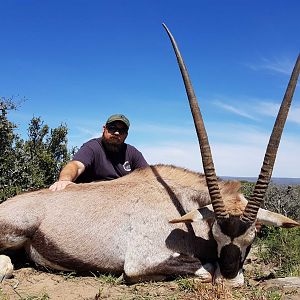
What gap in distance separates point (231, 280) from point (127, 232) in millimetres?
1315

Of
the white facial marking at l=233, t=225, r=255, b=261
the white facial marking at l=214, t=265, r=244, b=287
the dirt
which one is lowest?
the dirt

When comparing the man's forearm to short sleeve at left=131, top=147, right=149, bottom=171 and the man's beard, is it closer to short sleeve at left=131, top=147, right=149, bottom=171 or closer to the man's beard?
the man's beard

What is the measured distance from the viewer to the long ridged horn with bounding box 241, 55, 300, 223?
5.09 metres

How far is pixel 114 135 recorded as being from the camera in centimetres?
752

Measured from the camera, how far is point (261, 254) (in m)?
6.85

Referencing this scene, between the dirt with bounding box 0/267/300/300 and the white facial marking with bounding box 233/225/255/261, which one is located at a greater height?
the white facial marking with bounding box 233/225/255/261

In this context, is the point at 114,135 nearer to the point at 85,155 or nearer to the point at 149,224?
the point at 85,155

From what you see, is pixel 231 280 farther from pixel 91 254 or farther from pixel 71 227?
pixel 71 227

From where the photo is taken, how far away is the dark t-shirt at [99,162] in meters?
7.26

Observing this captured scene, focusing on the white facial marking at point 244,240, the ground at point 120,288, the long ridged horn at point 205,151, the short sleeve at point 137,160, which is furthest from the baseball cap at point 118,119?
the white facial marking at point 244,240

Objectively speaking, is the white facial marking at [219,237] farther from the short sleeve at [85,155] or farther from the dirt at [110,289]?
the short sleeve at [85,155]

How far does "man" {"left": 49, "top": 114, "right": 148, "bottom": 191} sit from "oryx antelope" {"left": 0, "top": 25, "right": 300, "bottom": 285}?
4.09ft

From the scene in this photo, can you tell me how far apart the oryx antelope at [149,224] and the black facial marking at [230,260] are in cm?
1

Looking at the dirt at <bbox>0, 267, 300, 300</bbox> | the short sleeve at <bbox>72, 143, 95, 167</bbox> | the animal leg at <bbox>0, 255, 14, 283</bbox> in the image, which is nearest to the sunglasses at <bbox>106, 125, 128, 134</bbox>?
the short sleeve at <bbox>72, 143, 95, 167</bbox>
